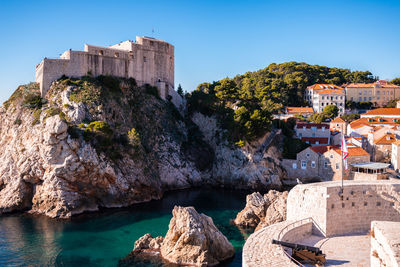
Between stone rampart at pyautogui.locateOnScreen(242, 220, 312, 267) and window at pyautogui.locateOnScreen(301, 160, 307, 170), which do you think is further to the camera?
window at pyautogui.locateOnScreen(301, 160, 307, 170)

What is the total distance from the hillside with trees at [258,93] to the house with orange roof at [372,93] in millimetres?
5109

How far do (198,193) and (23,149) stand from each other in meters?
17.7

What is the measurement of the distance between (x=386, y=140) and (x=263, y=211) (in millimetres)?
22006

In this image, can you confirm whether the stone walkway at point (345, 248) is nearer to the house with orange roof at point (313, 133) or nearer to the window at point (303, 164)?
the window at point (303, 164)

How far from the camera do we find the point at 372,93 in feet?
216

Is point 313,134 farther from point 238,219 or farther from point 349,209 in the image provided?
point 349,209

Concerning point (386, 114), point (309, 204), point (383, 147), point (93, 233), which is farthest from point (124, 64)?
point (386, 114)

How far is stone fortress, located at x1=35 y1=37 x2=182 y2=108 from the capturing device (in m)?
39.2

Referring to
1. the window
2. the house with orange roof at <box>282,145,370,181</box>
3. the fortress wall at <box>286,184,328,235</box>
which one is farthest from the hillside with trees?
the fortress wall at <box>286,184,328,235</box>

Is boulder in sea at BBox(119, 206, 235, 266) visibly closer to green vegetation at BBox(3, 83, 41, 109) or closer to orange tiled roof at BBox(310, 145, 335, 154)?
orange tiled roof at BBox(310, 145, 335, 154)

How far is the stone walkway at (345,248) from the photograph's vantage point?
15.0 metres

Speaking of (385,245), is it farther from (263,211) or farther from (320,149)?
(320,149)

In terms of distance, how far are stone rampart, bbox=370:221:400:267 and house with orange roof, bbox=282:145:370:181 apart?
90.5ft

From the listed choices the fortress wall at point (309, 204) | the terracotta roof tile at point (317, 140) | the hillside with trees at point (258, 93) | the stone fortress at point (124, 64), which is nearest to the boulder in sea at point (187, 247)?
the fortress wall at point (309, 204)
